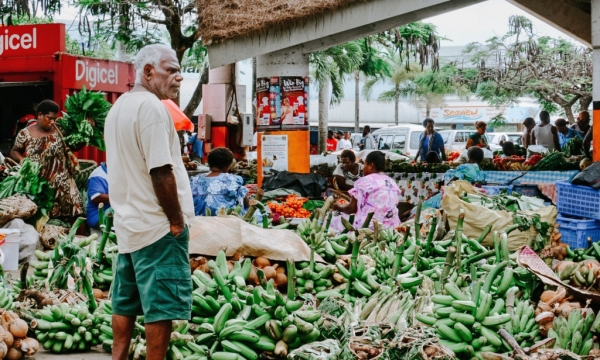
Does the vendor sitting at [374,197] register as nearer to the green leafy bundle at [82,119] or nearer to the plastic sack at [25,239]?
the green leafy bundle at [82,119]

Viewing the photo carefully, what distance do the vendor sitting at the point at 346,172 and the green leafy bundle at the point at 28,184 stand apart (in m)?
4.06

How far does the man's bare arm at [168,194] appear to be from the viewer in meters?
3.58

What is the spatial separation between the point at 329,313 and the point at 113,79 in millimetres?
9241

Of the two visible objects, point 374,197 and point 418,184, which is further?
point 418,184

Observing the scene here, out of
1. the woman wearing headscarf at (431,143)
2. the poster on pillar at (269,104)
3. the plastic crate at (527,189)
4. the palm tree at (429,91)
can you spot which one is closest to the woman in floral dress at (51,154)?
the poster on pillar at (269,104)

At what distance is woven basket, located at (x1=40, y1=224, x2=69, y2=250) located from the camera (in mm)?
8141

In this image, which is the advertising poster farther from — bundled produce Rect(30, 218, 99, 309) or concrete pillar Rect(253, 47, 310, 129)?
bundled produce Rect(30, 218, 99, 309)

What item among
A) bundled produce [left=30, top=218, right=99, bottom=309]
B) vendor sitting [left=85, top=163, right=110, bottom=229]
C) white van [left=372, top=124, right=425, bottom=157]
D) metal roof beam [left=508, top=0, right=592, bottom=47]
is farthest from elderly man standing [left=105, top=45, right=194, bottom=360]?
white van [left=372, top=124, right=425, bottom=157]

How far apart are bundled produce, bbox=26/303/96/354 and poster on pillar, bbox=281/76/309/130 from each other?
6636mm

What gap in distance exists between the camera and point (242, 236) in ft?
20.4

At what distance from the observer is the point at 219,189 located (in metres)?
7.73

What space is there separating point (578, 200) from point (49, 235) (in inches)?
227

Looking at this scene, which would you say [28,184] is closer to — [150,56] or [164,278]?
[150,56]

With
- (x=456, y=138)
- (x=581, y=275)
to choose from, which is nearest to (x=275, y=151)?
(x=581, y=275)
